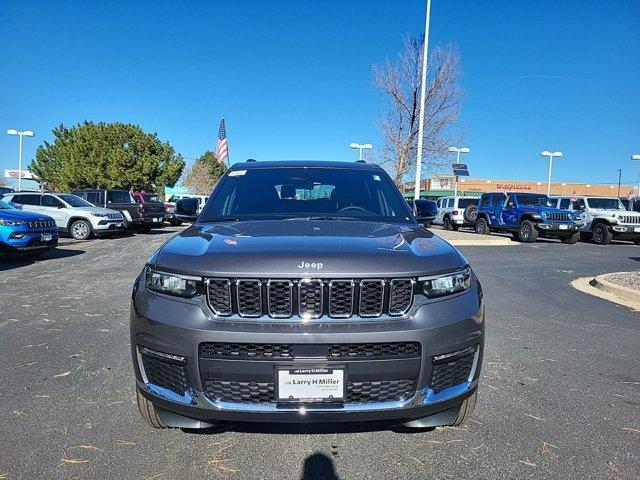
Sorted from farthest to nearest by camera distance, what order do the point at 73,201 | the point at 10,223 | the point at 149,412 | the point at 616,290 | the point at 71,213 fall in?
1. the point at 73,201
2. the point at 71,213
3. the point at 10,223
4. the point at 616,290
5. the point at 149,412

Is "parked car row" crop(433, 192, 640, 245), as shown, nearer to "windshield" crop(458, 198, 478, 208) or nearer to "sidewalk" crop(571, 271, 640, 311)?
"windshield" crop(458, 198, 478, 208)

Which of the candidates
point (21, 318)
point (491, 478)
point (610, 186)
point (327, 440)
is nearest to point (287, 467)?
point (327, 440)

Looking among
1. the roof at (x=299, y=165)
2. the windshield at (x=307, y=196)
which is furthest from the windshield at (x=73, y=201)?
the windshield at (x=307, y=196)

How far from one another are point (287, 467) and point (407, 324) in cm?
106

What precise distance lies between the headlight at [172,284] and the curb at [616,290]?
23.8 feet

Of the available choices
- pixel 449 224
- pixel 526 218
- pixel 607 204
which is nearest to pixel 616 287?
pixel 526 218

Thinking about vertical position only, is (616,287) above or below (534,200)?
below

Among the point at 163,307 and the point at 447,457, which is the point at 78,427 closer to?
the point at 163,307

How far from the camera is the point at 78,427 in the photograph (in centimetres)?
311

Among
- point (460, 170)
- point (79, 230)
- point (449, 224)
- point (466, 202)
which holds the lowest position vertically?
point (79, 230)

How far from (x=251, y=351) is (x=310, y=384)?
328 mm

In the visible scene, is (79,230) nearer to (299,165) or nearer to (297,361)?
(299,165)

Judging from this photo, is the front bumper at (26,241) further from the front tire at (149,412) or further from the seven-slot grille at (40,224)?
the front tire at (149,412)

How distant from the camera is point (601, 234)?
19844mm
